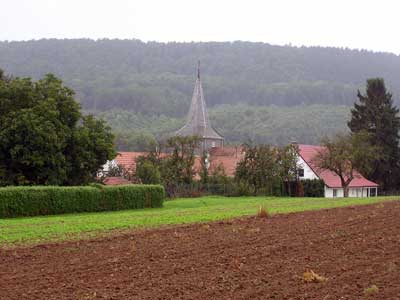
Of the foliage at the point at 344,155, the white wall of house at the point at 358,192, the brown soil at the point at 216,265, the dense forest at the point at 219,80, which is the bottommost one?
Answer: the brown soil at the point at 216,265

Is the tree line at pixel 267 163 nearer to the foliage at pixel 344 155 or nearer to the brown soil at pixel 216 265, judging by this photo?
the foliage at pixel 344 155

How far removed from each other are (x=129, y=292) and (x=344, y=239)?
7.25m

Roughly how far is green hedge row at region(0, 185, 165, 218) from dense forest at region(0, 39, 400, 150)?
6667 cm

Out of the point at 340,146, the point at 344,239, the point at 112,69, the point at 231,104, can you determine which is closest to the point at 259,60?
the point at 231,104

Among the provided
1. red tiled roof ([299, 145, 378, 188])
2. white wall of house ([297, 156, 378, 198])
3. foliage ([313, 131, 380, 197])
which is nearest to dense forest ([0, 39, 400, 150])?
white wall of house ([297, 156, 378, 198])

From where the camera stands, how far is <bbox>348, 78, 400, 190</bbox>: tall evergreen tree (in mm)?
69250

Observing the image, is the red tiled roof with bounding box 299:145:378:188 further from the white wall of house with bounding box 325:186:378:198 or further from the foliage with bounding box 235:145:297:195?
the foliage with bounding box 235:145:297:195

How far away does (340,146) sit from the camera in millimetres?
57969

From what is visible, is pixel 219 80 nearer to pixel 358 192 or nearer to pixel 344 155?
pixel 358 192

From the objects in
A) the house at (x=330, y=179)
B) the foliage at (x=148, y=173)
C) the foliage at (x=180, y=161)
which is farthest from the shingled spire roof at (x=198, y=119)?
the foliage at (x=148, y=173)

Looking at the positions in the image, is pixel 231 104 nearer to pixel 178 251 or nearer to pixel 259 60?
pixel 259 60

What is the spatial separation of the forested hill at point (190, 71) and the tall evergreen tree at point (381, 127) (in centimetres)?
5187

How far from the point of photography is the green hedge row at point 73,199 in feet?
99.6

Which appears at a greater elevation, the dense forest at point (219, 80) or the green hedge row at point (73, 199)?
the dense forest at point (219, 80)
